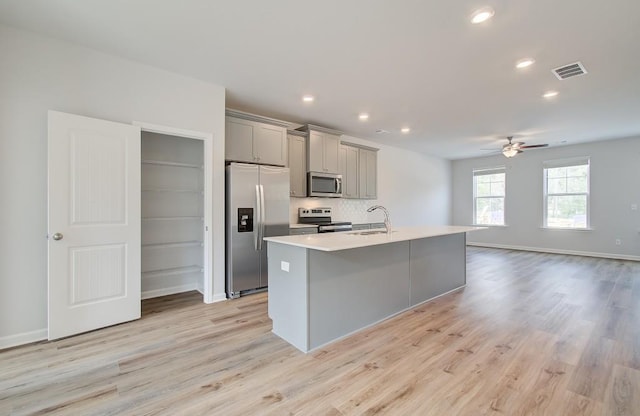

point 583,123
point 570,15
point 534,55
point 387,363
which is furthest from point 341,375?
point 583,123

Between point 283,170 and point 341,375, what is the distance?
2.91m

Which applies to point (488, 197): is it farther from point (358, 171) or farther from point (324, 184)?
point (324, 184)

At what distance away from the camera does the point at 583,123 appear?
5.15 m

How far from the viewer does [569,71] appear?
3168mm

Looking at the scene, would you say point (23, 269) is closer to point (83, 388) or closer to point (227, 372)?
point (83, 388)

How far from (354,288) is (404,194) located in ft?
17.4

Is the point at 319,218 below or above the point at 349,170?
below

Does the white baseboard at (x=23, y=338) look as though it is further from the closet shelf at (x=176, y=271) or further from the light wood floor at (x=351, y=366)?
the closet shelf at (x=176, y=271)

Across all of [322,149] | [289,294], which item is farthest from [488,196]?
[289,294]

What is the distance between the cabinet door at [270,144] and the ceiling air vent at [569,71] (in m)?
3.45

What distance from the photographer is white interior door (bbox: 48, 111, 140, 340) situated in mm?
2572

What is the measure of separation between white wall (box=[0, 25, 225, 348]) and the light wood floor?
0.43m

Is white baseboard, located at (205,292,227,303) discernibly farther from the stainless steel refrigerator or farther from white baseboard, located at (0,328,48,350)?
white baseboard, located at (0,328,48,350)

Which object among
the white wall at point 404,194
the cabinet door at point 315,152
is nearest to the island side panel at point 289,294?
the cabinet door at point 315,152
